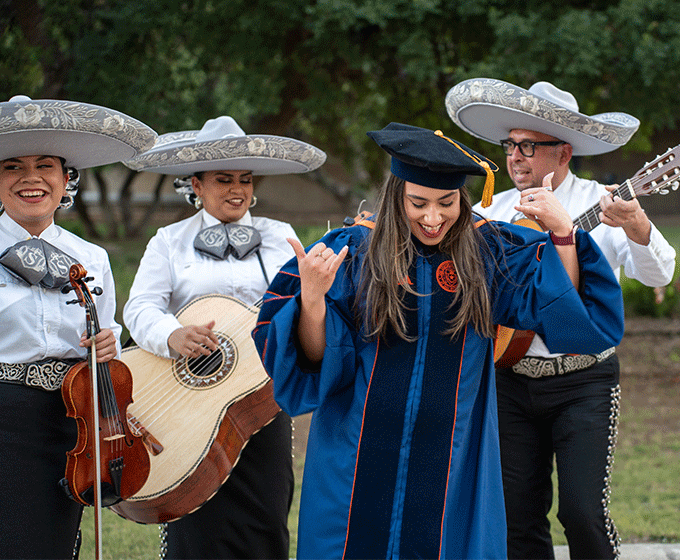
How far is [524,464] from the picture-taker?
3.83 m

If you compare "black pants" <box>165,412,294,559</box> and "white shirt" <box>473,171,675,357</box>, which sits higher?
"white shirt" <box>473,171,675,357</box>

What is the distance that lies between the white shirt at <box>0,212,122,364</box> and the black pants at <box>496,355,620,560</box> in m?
2.06

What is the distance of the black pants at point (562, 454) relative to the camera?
139 inches

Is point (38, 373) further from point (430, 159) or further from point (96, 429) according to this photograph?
point (430, 159)

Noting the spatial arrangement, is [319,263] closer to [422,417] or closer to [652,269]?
[422,417]

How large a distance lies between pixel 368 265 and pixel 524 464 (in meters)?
1.67

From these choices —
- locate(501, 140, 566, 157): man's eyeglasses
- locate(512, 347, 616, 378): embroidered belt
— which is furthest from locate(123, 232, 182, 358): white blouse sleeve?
locate(501, 140, 566, 157): man's eyeglasses

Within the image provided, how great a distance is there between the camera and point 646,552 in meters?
4.69

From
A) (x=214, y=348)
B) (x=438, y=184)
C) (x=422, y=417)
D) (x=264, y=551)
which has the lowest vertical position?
(x=264, y=551)

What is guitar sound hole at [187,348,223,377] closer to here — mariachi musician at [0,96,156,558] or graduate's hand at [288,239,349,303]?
mariachi musician at [0,96,156,558]

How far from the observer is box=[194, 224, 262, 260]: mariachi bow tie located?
160 inches

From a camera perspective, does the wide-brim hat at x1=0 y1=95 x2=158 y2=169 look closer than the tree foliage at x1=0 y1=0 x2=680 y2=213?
Yes

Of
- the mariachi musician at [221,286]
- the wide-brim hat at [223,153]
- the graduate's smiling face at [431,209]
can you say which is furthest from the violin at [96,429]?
the graduate's smiling face at [431,209]

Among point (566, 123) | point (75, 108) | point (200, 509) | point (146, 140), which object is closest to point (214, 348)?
point (200, 509)
